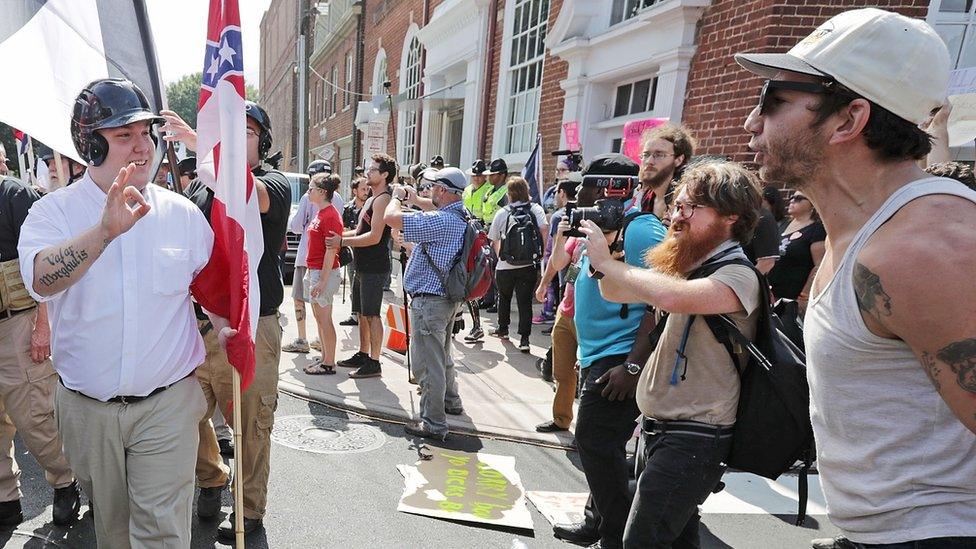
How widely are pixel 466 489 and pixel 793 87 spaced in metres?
3.02

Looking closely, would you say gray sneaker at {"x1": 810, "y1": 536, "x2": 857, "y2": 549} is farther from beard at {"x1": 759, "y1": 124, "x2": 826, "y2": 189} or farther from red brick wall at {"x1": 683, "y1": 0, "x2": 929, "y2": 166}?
red brick wall at {"x1": 683, "y1": 0, "x2": 929, "y2": 166}

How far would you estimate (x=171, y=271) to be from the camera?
2.04 meters

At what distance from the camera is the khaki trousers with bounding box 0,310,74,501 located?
292 centimetres

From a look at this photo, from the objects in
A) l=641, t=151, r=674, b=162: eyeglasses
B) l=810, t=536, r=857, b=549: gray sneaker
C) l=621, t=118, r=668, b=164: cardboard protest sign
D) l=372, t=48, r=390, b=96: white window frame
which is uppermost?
l=372, t=48, r=390, b=96: white window frame

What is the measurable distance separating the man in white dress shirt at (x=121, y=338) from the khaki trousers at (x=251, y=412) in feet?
2.63

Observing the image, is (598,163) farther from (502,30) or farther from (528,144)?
(502,30)

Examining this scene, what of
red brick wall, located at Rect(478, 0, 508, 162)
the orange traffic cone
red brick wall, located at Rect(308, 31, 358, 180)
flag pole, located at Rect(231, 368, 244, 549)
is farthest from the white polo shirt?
red brick wall, located at Rect(308, 31, 358, 180)

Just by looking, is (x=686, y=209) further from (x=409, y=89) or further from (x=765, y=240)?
(x=409, y=89)

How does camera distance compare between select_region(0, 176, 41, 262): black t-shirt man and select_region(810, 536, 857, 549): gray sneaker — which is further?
select_region(0, 176, 41, 262): black t-shirt man

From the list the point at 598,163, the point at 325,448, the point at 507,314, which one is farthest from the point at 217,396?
the point at 507,314

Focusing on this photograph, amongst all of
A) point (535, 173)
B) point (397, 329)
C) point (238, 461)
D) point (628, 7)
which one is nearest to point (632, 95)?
point (628, 7)

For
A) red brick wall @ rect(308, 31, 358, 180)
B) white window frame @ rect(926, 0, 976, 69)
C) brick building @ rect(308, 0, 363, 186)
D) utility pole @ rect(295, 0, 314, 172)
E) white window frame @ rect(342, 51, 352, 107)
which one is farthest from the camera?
white window frame @ rect(342, 51, 352, 107)

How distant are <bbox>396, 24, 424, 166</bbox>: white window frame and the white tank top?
1454cm

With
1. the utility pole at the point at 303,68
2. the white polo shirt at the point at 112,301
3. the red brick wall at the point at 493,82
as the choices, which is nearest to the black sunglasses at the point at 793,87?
the white polo shirt at the point at 112,301
